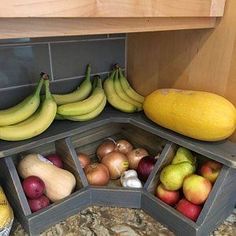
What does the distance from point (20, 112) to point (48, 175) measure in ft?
0.51

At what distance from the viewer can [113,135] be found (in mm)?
836

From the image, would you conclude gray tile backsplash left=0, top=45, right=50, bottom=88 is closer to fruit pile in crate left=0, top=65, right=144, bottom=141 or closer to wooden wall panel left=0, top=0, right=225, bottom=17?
fruit pile in crate left=0, top=65, right=144, bottom=141

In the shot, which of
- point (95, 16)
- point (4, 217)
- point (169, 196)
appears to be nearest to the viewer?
point (95, 16)

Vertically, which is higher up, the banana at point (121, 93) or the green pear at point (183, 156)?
the banana at point (121, 93)

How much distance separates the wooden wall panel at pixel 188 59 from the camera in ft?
1.98

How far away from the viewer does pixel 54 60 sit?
70 centimetres

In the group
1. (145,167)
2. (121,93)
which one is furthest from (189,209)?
(121,93)

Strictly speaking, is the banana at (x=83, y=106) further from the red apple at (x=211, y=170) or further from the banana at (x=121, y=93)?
the red apple at (x=211, y=170)

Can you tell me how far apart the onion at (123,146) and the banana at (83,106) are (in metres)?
0.15

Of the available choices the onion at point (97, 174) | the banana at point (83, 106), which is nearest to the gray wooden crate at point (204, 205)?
the onion at point (97, 174)

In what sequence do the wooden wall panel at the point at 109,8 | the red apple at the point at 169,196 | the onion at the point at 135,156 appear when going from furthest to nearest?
the onion at the point at 135,156, the red apple at the point at 169,196, the wooden wall panel at the point at 109,8

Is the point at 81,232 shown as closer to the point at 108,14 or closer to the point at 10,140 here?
the point at 10,140

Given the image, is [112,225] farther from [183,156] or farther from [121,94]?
[121,94]

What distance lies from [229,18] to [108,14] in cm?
32
